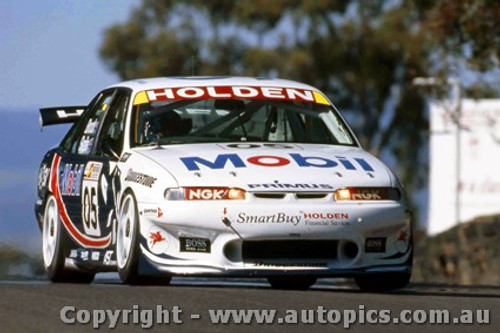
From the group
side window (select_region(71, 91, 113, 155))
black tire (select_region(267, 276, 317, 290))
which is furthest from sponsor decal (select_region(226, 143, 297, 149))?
side window (select_region(71, 91, 113, 155))

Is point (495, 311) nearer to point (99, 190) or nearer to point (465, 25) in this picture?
point (99, 190)

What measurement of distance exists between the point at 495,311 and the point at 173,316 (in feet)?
6.48

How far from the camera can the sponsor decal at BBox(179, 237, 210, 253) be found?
439 inches

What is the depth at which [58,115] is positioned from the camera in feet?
46.7

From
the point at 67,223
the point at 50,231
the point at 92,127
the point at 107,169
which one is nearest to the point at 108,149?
the point at 107,169

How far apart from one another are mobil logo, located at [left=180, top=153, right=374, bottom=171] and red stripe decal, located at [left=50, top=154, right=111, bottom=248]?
3.45ft

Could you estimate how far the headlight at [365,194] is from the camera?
11.3 m

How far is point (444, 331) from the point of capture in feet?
28.3

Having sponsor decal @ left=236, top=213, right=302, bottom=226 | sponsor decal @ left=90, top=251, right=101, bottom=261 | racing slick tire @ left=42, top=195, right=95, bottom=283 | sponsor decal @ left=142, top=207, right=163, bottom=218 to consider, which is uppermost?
sponsor decal @ left=142, top=207, right=163, bottom=218

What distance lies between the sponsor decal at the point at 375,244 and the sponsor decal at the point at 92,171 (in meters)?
2.13

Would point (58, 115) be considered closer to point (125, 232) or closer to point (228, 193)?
point (125, 232)

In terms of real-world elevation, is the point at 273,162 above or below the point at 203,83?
below

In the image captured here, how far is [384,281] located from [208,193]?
57.8 inches

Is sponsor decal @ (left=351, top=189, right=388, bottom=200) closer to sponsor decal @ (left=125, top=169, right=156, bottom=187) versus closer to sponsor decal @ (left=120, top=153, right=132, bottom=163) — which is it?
sponsor decal @ (left=125, top=169, right=156, bottom=187)
